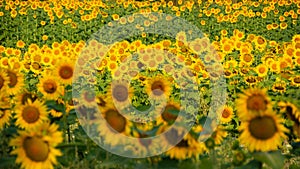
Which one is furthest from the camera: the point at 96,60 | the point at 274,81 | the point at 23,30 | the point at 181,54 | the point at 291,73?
the point at 23,30

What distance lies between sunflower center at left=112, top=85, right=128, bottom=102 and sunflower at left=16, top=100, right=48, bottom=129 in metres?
0.34

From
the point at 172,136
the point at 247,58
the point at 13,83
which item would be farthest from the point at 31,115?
the point at 247,58

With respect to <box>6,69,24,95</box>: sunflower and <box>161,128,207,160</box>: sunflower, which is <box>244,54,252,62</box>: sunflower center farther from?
<box>161,128,207,160</box>: sunflower

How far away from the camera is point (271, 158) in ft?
8.75

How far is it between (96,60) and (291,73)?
2247 mm

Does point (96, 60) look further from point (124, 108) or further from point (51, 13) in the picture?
point (51, 13)

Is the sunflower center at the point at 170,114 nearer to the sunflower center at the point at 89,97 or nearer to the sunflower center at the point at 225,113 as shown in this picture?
the sunflower center at the point at 89,97

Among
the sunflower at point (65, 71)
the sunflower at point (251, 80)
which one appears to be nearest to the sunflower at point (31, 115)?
the sunflower at point (65, 71)

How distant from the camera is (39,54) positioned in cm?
681

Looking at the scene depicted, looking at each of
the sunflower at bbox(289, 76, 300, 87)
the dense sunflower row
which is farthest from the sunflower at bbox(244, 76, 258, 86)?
the dense sunflower row

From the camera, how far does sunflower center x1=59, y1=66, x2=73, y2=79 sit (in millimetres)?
3637

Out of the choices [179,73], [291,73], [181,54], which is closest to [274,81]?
[291,73]

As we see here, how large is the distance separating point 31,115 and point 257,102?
109 centimetres

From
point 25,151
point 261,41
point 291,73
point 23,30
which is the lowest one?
point 25,151
